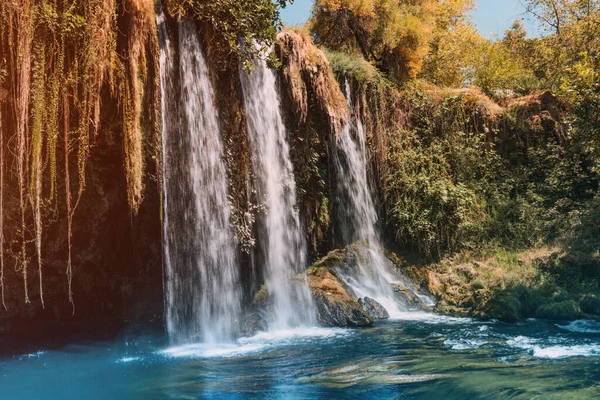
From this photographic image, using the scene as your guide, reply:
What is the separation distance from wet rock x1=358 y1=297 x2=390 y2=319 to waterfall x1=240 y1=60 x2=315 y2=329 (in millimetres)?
1313

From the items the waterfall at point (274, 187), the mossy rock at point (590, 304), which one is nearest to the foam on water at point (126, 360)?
the waterfall at point (274, 187)

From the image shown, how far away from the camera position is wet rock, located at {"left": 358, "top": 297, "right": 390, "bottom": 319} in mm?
10633

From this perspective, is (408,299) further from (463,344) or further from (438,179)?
(438,179)

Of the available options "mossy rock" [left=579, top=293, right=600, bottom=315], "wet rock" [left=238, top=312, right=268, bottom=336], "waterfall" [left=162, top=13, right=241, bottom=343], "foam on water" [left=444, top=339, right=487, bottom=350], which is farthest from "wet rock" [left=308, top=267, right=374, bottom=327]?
"mossy rock" [left=579, top=293, right=600, bottom=315]

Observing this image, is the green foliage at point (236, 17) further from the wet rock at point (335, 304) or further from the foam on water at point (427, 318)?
the foam on water at point (427, 318)

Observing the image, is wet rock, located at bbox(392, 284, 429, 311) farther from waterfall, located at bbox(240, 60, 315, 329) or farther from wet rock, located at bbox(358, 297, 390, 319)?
waterfall, located at bbox(240, 60, 315, 329)

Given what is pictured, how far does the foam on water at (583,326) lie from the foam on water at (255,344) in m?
4.10

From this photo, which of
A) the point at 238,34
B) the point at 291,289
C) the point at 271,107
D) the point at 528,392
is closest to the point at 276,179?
the point at 271,107

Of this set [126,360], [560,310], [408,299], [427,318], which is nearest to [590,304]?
[560,310]

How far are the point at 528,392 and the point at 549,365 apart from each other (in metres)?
1.36

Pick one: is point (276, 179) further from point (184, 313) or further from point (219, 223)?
point (184, 313)

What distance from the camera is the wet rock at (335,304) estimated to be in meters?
9.96

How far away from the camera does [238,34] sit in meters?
10.3

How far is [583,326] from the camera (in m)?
9.38
